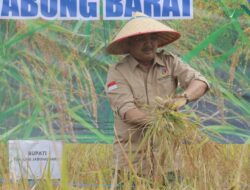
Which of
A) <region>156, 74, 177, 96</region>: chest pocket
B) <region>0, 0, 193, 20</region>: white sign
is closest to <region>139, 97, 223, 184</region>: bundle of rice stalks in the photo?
<region>156, 74, 177, 96</region>: chest pocket

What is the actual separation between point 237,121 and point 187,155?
1.92m

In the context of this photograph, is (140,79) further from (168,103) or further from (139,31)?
(168,103)

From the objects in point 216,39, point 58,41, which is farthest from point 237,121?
point 58,41

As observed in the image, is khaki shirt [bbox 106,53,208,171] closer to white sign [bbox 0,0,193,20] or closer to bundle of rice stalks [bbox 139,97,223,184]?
bundle of rice stalks [bbox 139,97,223,184]

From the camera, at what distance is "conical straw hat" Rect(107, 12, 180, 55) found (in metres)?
3.40

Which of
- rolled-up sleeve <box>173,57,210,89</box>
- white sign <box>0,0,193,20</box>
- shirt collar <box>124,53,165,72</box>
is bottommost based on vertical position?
rolled-up sleeve <box>173,57,210,89</box>

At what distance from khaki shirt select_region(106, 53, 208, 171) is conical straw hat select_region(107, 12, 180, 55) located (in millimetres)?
106

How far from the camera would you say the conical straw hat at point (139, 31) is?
340 centimetres

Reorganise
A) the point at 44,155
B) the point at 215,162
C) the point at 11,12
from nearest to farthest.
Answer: the point at 215,162 → the point at 44,155 → the point at 11,12

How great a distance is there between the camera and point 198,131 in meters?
3.01

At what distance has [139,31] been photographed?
3.38 m

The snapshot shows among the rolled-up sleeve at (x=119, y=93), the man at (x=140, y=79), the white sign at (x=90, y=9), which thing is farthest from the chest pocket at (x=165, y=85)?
the white sign at (x=90, y=9)

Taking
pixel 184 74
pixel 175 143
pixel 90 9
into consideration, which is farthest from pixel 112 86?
pixel 90 9

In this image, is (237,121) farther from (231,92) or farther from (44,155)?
(44,155)
